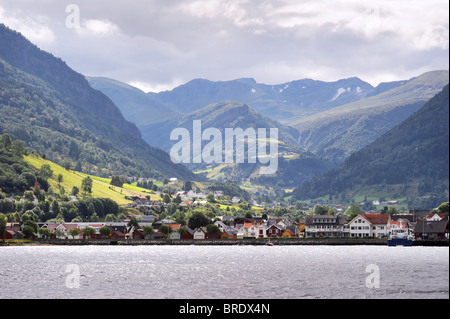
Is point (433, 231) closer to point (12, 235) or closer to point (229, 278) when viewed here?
point (229, 278)

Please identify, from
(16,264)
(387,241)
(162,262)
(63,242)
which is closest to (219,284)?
(162,262)

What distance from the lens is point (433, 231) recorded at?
180375mm

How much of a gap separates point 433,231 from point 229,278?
10374 cm

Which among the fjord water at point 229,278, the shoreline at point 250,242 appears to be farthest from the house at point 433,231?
the fjord water at point 229,278

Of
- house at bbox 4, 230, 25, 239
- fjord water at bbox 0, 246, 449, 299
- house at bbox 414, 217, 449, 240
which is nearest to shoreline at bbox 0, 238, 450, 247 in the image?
house at bbox 4, 230, 25, 239

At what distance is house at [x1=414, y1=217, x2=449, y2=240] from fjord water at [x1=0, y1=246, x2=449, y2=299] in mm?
58208

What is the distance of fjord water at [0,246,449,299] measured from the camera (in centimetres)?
7456

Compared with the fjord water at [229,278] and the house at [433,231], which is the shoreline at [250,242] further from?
the fjord water at [229,278]

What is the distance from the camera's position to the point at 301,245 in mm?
188875

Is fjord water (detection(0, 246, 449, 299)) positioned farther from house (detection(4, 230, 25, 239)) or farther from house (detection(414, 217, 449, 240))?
house (detection(4, 230, 25, 239))
